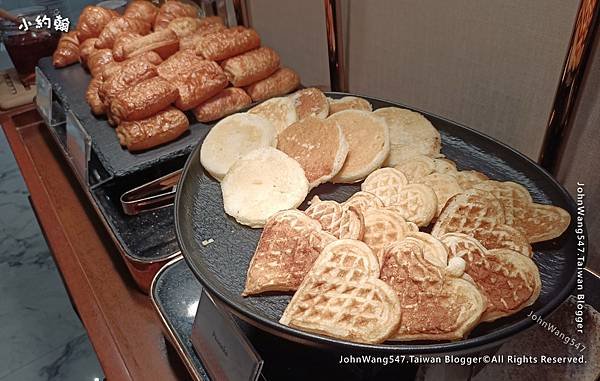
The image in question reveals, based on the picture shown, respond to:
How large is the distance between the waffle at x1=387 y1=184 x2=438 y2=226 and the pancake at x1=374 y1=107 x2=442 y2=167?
0.45 feet

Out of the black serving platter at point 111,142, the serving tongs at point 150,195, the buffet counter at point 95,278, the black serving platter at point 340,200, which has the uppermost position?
the black serving platter at point 340,200

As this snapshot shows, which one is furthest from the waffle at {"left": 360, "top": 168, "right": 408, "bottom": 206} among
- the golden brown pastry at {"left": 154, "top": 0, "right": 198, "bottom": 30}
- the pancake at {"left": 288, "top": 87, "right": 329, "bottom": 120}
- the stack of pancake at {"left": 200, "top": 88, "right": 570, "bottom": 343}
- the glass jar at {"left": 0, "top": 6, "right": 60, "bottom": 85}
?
the glass jar at {"left": 0, "top": 6, "right": 60, "bottom": 85}

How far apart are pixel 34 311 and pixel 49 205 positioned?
0.91m

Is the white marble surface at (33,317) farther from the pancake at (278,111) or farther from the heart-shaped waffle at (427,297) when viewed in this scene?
the heart-shaped waffle at (427,297)

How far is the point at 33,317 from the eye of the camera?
207 centimetres

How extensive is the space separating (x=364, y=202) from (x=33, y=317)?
180 centimetres

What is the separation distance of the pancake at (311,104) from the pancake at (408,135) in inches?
4.8

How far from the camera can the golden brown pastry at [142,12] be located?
1.75 m

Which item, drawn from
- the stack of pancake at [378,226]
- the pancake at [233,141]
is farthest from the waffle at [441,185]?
the pancake at [233,141]

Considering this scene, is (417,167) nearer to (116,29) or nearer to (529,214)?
(529,214)

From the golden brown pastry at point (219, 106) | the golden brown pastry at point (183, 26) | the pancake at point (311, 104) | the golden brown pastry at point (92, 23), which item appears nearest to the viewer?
the pancake at point (311, 104)

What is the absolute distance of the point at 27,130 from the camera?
5.75 ft

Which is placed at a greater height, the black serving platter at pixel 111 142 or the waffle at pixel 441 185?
the waffle at pixel 441 185

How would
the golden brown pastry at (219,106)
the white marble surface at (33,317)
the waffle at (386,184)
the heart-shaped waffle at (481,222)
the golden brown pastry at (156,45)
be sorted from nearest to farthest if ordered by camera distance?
the heart-shaped waffle at (481,222) < the waffle at (386,184) < the golden brown pastry at (219,106) < the golden brown pastry at (156,45) < the white marble surface at (33,317)
